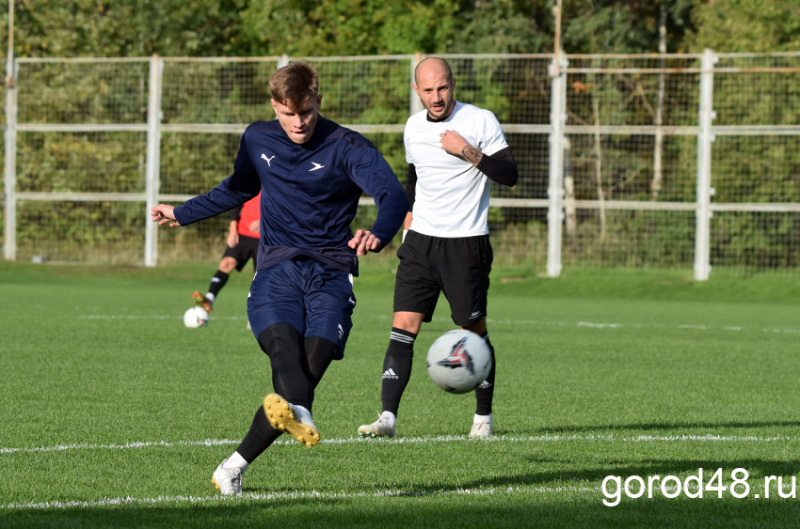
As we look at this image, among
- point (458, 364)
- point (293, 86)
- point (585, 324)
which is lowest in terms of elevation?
point (585, 324)

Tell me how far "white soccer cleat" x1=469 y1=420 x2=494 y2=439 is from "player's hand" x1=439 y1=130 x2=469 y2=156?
1556 millimetres

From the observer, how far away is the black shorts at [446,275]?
7078 millimetres

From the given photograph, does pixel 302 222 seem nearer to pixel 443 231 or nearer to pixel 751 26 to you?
pixel 443 231

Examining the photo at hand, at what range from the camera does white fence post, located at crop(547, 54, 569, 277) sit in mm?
22016

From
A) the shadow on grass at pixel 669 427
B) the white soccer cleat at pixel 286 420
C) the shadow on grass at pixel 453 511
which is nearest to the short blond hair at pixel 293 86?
the white soccer cleat at pixel 286 420

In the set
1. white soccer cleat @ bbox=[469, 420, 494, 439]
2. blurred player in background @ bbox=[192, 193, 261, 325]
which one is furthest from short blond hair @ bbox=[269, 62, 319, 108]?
blurred player in background @ bbox=[192, 193, 261, 325]

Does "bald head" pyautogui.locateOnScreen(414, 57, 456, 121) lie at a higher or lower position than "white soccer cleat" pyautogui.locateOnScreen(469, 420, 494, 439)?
higher

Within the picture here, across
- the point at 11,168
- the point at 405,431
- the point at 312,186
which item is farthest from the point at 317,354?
the point at 11,168

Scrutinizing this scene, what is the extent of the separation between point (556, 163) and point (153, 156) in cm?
813

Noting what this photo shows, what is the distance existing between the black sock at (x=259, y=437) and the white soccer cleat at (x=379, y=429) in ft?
5.71

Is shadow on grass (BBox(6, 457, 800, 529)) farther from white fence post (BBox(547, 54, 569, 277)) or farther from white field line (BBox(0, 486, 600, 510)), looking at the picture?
white fence post (BBox(547, 54, 569, 277))

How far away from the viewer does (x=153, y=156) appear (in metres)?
24.2

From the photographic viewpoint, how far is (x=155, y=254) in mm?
24062

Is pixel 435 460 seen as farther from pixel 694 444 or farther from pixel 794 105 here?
pixel 794 105
